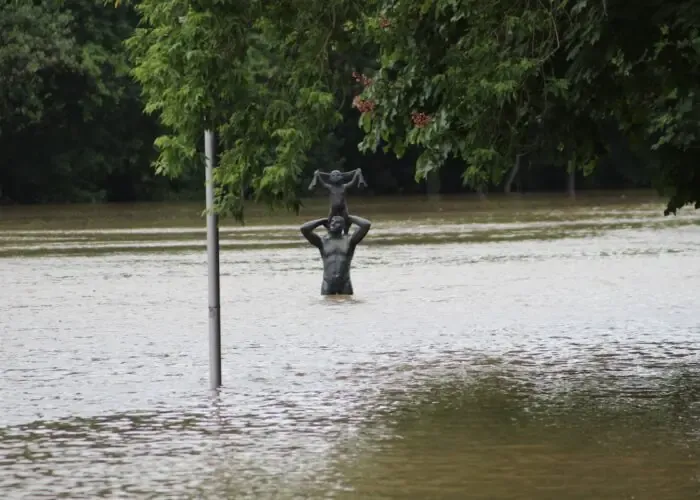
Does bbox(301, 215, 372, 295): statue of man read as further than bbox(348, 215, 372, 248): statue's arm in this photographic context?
No

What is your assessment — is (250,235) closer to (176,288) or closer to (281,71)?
(176,288)

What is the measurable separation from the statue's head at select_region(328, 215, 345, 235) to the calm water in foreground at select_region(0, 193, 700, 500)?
3.11 feet

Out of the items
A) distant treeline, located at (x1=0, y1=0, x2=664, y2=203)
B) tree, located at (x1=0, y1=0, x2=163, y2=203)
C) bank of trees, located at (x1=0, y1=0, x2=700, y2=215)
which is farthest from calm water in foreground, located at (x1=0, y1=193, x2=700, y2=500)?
tree, located at (x1=0, y1=0, x2=163, y2=203)

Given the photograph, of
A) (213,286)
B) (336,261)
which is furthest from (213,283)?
(336,261)

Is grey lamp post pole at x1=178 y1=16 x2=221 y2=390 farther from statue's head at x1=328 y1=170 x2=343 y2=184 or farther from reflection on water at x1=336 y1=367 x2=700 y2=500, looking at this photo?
statue's head at x1=328 y1=170 x2=343 y2=184

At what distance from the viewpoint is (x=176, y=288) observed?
24.0m

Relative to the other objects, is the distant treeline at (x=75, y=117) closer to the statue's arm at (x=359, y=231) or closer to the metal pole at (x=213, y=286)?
the statue's arm at (x=359, y=231)

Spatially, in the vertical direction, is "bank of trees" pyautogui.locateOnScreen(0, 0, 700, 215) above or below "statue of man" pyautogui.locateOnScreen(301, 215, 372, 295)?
above

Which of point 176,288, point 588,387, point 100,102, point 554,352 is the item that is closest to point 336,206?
point 176,288

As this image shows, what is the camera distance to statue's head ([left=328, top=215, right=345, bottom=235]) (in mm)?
22641

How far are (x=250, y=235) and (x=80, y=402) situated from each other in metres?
26.5

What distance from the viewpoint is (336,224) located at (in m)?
22.8

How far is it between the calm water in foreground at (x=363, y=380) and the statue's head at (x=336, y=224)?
949mm

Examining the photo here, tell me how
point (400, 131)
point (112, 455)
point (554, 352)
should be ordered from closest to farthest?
1. point (112, 455)
2. point (400, 131)
3. point (554, 352)
